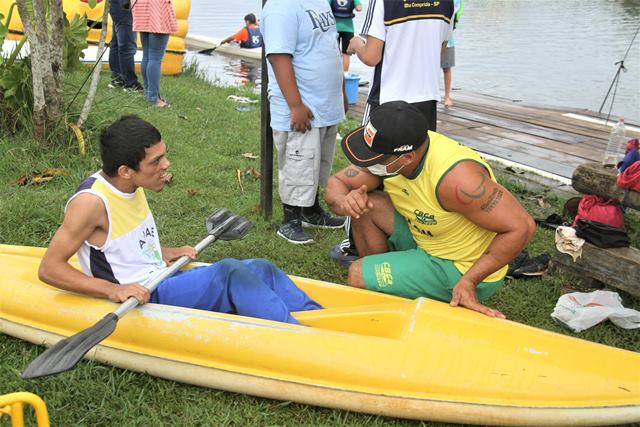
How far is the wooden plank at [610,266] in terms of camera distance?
11.0ft

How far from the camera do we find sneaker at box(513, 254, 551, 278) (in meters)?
3.80

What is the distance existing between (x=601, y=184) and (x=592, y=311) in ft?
2.60

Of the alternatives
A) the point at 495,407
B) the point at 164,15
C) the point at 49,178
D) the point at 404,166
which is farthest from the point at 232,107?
the point at 495,407

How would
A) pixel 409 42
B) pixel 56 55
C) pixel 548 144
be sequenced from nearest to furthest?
1. pixel 409 42
2. pixel 56 55
3. pixel 548 144

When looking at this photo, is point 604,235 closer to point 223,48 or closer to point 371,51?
point 371,51

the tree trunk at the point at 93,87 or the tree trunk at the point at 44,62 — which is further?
the tree trunk at the point at 93,87

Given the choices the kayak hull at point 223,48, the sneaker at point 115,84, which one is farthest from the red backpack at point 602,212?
the kayak hull at point 223,48

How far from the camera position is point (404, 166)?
2.80 meters

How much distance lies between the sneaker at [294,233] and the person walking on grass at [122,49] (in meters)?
3.97

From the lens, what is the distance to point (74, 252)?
2.57 metres

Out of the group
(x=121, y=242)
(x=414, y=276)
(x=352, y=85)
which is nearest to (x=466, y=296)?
(x=414, y=276)

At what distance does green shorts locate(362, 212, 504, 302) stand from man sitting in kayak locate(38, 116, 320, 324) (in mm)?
472

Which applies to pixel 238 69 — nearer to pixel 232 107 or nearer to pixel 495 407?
pixel 232 107

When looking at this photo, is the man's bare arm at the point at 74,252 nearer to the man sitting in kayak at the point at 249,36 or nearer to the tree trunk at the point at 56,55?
the tree trunk at the point at 56,55
